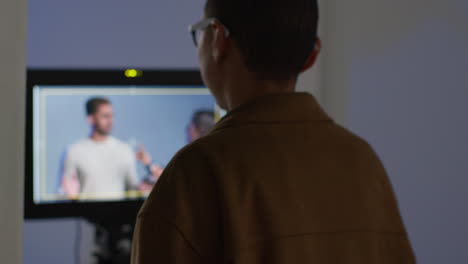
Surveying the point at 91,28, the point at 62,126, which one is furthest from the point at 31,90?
the point at 91,28

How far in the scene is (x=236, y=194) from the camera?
2.52ft

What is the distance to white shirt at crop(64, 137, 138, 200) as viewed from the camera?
1964mm

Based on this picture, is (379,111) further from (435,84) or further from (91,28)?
(91,28)

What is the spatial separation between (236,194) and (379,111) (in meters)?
1.67

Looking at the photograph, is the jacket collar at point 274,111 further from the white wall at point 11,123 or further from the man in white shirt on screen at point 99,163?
the man in white shirt on screen at point 99,163

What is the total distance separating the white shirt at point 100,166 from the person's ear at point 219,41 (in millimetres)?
1159

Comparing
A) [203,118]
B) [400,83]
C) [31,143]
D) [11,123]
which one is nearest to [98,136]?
[31,143]

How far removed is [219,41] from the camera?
88 centimetres

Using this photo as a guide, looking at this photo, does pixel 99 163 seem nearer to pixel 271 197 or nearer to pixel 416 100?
pixel 416 100

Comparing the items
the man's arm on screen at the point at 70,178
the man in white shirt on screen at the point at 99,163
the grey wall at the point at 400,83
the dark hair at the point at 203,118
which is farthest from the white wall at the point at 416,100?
the man's arm on screen at the point at 70,178

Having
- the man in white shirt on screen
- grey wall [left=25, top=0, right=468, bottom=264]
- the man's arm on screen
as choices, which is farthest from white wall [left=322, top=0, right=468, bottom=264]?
the man's arm on screen

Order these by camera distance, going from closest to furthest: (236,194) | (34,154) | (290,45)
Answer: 1. (236,194)
2. (290,45)
3. (34,154)

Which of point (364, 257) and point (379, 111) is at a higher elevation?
point (379, 111)

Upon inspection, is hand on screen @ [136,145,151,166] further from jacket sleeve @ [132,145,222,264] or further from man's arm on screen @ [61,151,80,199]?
jacket sleeve @ [132,145,222,264]
